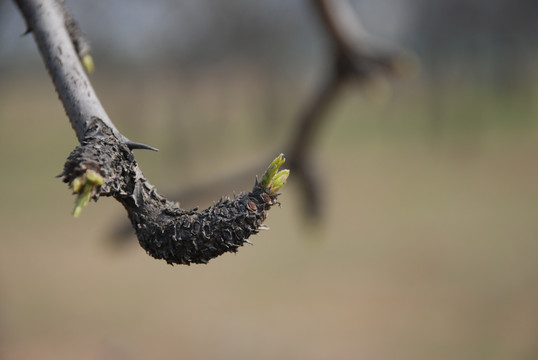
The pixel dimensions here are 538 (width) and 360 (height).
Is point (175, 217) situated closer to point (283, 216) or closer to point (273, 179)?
point (273, 179)

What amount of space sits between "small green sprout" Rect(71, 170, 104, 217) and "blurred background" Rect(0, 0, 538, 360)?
103cm

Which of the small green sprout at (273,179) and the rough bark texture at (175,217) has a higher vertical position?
Answer: the small green sprout at (273,179)

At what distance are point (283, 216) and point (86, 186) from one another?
4.71m

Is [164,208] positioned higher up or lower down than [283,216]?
lower down

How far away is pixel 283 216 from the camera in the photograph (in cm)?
498

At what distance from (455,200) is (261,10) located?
3409 mm

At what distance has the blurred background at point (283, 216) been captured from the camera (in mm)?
2385

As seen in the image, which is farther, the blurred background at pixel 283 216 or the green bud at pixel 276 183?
the blurred background at pixel 283 216

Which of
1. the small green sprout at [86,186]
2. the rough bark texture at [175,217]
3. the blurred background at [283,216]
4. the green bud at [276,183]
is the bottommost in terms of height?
the small green sprout at [86,186]

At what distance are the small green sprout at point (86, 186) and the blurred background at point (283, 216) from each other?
1028mm

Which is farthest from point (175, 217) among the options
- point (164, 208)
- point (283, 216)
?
point (283, 216)

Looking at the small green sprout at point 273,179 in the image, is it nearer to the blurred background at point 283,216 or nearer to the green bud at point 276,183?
the green bud at point 276,183

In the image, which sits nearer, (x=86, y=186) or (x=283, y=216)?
(x=86, y=186)

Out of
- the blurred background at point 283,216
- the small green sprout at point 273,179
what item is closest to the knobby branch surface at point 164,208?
the small green sprout at point 273,179
